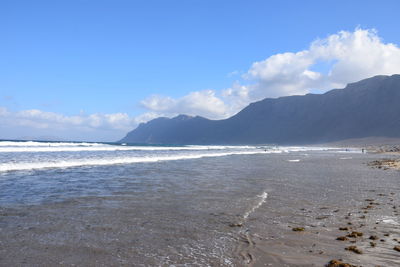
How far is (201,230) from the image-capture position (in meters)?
8.09

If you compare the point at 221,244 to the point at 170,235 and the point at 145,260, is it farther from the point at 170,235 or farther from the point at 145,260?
the point at 145,260

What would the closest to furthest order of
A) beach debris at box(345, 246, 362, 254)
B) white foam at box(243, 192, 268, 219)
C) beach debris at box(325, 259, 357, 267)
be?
beach debris at box(325, 259, 357, 267) < beach debris at box(345, 246, 362, 254) < white foam at box(243, 192, 268, 219)

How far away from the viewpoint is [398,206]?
11.6 meters

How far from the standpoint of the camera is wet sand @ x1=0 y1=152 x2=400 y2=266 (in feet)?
20.3

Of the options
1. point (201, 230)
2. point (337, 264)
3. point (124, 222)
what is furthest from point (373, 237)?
point (124, 222)

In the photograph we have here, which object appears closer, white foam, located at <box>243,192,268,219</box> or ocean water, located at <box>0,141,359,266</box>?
ocean water, located at <box>0,141,359,266</box>

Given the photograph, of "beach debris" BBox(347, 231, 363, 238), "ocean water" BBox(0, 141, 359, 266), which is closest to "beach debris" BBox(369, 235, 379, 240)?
→ "beach debris" BBox(347, 231, 363, 238)

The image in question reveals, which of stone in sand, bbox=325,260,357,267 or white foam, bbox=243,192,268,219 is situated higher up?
white foam, bbox=243,192,268,219

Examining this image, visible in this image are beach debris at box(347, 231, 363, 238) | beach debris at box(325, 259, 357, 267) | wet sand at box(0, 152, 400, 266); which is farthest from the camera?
beach debris at box(347, 231, 363, 238)

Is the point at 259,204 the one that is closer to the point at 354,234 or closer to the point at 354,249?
the point at 354,234

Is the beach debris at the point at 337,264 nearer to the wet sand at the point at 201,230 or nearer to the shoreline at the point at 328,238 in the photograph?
the shoreline at the point at 328,238

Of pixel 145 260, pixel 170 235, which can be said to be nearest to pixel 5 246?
pixel 145 260

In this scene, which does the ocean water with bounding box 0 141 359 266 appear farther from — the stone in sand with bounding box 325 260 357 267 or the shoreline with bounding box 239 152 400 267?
the stone in sand with bounding box 325 260 357 267

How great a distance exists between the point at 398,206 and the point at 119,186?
12.4m
